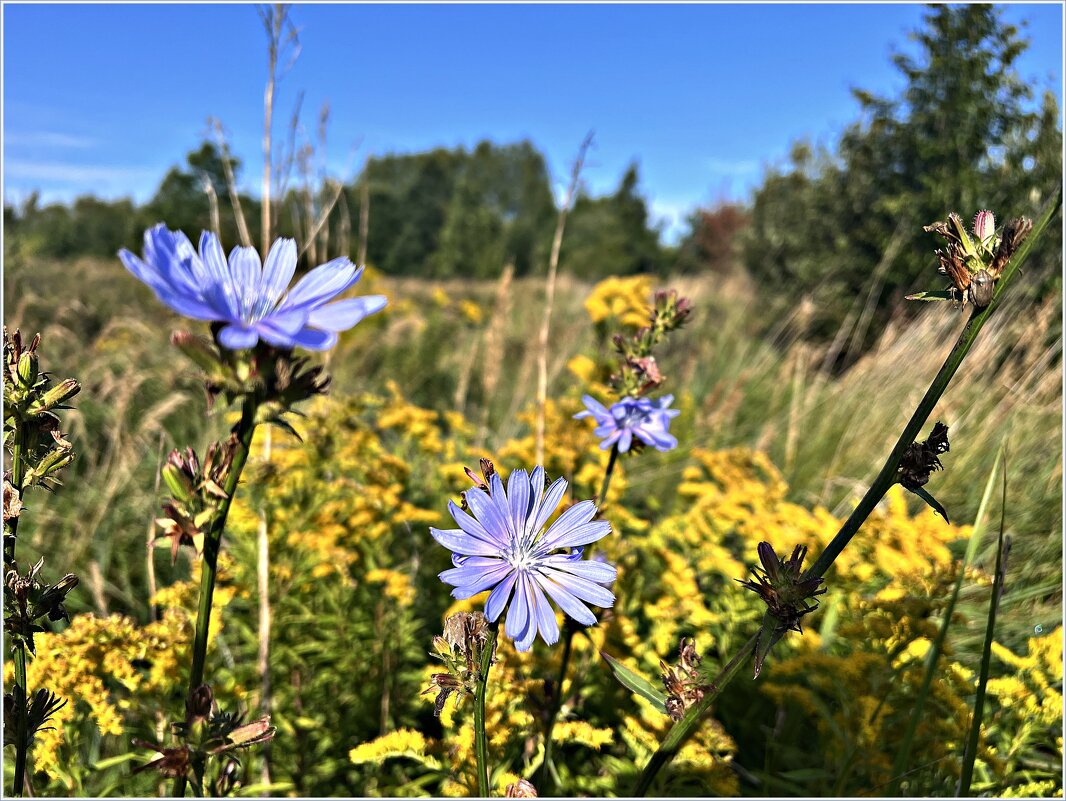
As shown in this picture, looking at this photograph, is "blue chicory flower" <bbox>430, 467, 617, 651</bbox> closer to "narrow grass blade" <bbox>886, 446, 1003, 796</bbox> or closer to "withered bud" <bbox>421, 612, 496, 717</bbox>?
"withered bud" <bbox>421, 612, 496, 717</bbox>

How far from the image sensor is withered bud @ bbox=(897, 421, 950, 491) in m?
0.92

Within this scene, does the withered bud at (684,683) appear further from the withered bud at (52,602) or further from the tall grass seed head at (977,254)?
the withered bud at (52,602)

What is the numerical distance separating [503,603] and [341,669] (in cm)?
183

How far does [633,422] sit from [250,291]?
3.17 feet

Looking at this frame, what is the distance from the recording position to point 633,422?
1.60m

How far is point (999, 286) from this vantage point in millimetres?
883

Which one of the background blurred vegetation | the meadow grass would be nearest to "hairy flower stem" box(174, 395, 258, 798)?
the background blurred vegetation

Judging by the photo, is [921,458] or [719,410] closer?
[921,458]

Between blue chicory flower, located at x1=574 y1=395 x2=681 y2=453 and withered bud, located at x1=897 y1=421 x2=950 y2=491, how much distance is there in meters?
0.61

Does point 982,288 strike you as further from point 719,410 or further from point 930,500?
point 719,410

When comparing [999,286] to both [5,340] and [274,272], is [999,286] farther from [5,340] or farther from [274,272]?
[5,340]

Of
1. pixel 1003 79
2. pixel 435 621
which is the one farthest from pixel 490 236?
pixel 435 621

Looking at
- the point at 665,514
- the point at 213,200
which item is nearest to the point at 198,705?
the point at 213,200

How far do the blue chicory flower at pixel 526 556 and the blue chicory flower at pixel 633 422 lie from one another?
1.58 feet
